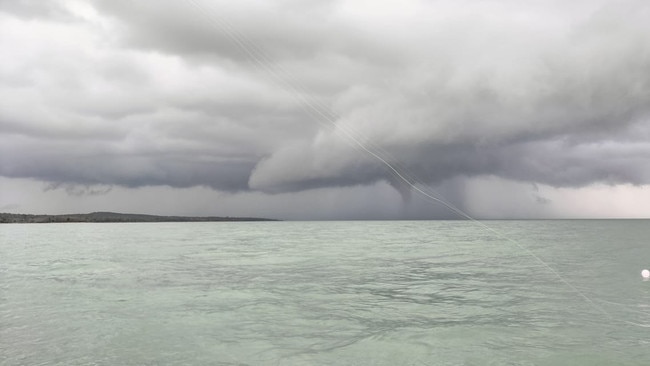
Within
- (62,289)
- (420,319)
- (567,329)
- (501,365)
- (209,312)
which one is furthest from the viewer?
(62,289)

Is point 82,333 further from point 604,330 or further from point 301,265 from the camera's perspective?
point 301,265

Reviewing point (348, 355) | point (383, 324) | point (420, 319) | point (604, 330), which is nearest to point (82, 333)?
point (348, 355)

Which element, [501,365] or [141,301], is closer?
[501,365]

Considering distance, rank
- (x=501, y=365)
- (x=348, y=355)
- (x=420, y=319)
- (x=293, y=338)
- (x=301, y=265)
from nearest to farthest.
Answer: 1. (x=501, y=365)
2. (x=348, y=355)
3. (x=293, y=338)
4. (x=420, y=319)
5. (x=301, y=265)

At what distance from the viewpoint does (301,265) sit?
1565 inches

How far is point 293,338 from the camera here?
15.5m

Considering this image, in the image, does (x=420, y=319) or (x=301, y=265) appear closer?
(x=420, y=319)

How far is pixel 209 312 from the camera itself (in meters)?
19.9

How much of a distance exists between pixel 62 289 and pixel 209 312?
11.9 metres

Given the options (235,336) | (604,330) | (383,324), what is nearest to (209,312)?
(235,336)

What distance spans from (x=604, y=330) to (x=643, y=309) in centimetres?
562

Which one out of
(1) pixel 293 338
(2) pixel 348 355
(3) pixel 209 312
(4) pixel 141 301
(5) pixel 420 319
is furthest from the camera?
(4) pixel 141 301

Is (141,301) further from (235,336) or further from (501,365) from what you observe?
(501,365)

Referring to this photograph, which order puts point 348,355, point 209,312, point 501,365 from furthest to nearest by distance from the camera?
point 209,312, point 348,355, point 501,365
